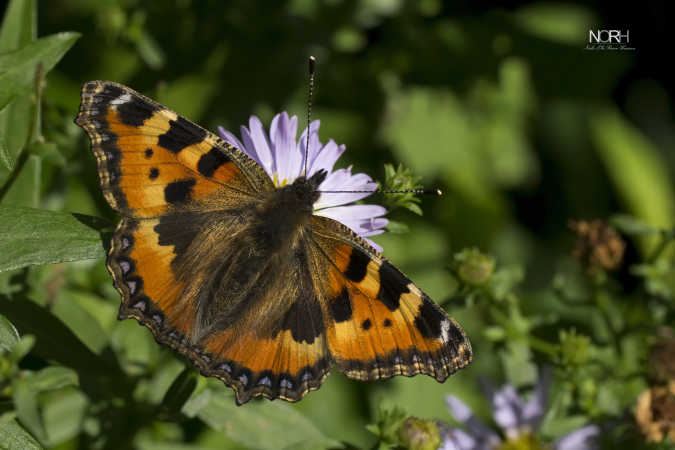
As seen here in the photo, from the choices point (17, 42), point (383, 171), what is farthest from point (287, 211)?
point (383, 171)

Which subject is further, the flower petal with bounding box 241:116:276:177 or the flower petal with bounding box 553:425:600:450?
the flower petal with bounding box 553:425:600:450

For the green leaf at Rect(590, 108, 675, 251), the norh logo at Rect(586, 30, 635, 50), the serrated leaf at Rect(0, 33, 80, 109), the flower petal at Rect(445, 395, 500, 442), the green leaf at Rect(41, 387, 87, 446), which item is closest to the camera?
the serrated leaf at Rect(0, 33, 80, 109)

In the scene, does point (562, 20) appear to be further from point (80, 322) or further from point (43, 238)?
point (43, 238)

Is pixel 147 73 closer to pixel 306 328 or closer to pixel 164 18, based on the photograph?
pixel 164 18

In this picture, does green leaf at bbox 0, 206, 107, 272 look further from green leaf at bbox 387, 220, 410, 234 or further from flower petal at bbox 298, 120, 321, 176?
green leaf at bbox 387, 220, 410, 234

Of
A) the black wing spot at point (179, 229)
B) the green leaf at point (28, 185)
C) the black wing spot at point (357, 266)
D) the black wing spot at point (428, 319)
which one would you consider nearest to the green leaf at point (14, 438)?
the black wing spot at point (179, 229)

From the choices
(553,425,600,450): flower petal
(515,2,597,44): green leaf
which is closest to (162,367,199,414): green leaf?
(553,425,600,450): flower petal

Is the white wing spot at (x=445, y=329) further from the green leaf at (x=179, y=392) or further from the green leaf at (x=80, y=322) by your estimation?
the green leaf at (x=80, y=322)
